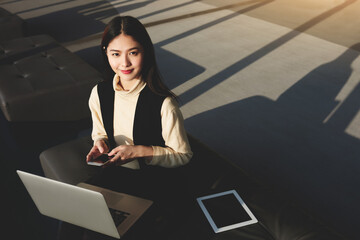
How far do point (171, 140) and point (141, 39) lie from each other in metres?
0.47

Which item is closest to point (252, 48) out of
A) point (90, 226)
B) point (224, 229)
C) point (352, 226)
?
point (352, 226)

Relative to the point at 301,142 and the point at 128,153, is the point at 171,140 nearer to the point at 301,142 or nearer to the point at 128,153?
the point at 128,153

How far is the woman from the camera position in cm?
135

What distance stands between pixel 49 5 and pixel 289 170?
21.6ft

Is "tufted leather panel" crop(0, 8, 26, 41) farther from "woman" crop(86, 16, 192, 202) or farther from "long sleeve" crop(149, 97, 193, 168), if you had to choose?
"long sleeve" crop(149, 97, 193, 168)

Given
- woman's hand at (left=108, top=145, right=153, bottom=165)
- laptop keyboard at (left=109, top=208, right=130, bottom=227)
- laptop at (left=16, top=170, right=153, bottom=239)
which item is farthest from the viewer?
woman's hand at (left=108, top=145, right=153, bottom=165)

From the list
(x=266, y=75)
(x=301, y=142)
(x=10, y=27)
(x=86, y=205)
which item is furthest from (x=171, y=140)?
(x=10, y=27)

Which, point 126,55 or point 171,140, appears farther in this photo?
point 171,140

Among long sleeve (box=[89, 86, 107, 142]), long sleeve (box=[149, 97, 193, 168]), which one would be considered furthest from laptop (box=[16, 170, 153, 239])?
long sleeve (box=[89, 86, 107, 142])

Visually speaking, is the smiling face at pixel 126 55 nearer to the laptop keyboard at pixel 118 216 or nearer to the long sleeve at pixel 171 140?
the long sleeve at pixel 171 140

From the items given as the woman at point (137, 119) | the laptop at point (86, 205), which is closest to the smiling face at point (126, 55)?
the woman at point (137, 119)

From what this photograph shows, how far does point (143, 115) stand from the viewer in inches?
57.9

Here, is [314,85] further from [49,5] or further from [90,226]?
[49,5]

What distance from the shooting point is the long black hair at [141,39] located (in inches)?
51.9
